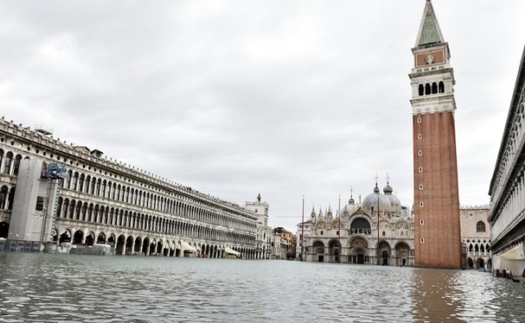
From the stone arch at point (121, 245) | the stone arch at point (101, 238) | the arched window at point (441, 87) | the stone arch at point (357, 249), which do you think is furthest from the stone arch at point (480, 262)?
the stone arch at point (101, 238)

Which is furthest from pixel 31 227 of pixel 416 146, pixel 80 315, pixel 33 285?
pixel 416 146

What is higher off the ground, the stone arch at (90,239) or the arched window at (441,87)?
the arched window at (441,87)

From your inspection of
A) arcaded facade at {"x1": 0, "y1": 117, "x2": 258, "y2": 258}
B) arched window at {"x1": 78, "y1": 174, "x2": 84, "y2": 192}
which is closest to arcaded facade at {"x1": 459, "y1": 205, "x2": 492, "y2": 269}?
arcaded facade at {"x1": 0, "y1": 117, "x2": 258, "y2": 258}

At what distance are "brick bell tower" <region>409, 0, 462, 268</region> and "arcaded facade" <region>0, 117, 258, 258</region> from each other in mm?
37389

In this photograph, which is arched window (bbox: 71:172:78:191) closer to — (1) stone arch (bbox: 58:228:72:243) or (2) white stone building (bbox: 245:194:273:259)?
(1) stone arch (bbox: 58:228:72:243)

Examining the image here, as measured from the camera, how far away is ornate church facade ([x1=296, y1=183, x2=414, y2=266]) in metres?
93.4

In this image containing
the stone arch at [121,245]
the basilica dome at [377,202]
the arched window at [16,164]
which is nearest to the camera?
the arched window at [16,164]

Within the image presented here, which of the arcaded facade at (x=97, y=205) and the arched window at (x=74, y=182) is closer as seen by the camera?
the arcaded facade at (x=97, y=205)

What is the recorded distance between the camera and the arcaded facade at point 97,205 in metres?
45.6

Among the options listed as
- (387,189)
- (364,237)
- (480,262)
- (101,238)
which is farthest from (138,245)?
(480,262)

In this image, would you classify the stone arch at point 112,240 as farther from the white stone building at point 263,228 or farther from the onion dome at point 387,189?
the onion dome at point 387,189

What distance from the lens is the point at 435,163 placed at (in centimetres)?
6919

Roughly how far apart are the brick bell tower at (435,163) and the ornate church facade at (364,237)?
23.4m

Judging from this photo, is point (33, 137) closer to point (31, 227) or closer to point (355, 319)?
point (31, 227)
